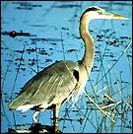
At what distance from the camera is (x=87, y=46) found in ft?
20.6

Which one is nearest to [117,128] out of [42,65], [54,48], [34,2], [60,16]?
[42,65]

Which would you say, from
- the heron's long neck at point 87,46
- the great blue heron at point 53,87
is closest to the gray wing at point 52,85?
the great blue heron at point 53,87

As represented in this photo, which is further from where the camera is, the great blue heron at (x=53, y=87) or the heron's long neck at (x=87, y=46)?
the heron's long neck at (x=87, y=46)

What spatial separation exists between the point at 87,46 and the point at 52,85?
78 cm

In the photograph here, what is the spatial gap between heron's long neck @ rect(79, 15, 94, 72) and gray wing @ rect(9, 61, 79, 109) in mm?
276

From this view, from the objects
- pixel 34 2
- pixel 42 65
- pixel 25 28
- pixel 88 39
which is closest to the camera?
pixel 88 39

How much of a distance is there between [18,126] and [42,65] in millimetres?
2556

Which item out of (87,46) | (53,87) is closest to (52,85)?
(53,87)

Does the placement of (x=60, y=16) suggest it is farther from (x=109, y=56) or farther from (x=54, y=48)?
(x=109, y=56)

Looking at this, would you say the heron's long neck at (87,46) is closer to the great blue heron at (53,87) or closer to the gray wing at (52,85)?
the great blue heron at (53,87)

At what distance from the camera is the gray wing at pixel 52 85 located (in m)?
5.46

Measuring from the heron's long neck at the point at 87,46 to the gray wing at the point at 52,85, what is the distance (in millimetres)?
276

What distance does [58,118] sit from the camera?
586 centimetres

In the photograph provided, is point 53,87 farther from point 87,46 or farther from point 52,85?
point 87,46
